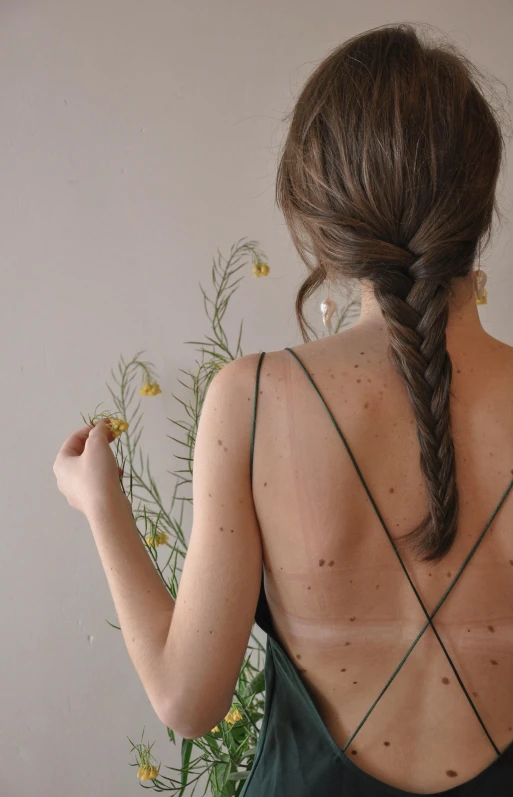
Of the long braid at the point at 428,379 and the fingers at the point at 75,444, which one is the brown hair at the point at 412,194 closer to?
the long braid at the point at 428,379

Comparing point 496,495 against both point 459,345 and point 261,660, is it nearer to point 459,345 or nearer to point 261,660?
point 459,345

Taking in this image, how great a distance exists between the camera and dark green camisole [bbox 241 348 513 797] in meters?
0.74

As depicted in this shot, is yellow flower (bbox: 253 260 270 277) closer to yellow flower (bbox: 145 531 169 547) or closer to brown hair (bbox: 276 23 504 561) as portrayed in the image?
yellow flower (bbox: 145 531 169 547)

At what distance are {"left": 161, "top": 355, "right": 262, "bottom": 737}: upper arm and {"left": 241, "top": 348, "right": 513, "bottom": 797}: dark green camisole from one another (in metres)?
0.03

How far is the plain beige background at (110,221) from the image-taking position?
4.92 ft

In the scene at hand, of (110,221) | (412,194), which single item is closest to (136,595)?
(412,194)

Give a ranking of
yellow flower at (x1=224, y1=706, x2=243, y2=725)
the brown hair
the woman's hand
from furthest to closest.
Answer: yellow flower at (x1=224, y1=706, x2=243, y2=725)
the woman's hand
the brown hair

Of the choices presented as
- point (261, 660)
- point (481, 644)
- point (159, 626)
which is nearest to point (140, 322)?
point (261, 660)

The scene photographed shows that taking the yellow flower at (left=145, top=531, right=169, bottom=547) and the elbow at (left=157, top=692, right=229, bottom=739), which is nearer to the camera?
the elbow at (left=157, top=692, right=229, bottom=739)

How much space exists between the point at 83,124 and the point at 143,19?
24cm

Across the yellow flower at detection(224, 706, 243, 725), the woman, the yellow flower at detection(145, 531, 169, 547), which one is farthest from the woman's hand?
the yellow flower at detection(224, 706, 243, 725)

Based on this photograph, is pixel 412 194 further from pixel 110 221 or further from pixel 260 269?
pixel 110 221

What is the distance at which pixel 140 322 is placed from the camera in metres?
1.55

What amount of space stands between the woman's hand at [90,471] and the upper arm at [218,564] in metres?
0.13
